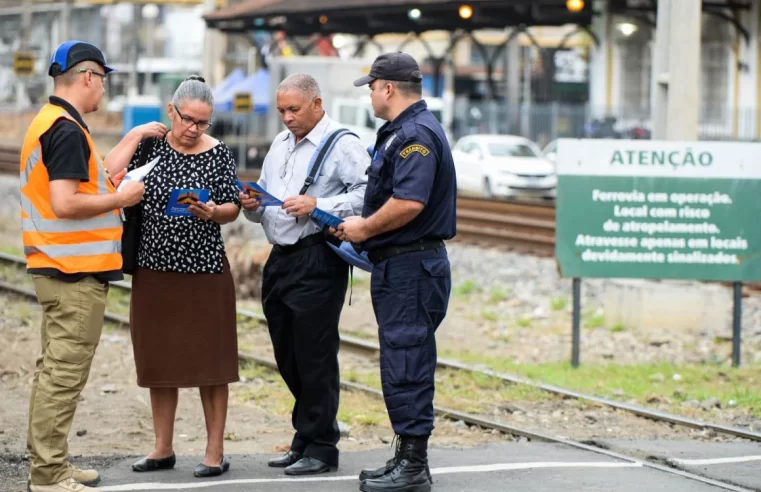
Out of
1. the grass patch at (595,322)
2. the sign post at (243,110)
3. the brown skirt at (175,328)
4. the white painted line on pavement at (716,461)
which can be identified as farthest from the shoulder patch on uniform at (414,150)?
the sign post at (243,110)

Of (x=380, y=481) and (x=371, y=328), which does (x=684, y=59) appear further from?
(x=380, y=481)

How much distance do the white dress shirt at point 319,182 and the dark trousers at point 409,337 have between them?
1.70 ft

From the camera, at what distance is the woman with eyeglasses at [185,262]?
20.7 ft

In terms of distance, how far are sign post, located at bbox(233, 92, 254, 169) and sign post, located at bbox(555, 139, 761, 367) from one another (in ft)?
76.9

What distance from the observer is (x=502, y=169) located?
29.2m

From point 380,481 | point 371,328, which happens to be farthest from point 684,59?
point 380,481

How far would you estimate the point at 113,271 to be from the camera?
6.05 m

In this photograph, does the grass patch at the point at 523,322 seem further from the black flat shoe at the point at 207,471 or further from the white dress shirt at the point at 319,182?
the black flat shoe at the point at 207,471

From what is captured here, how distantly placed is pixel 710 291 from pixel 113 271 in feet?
26.5

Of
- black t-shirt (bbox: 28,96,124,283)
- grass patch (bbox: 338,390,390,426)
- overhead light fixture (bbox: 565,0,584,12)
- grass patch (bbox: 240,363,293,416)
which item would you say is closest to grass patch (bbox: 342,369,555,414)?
grass patch (bbox: 338,390,390,426)

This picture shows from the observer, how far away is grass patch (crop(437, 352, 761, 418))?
31.1 feet

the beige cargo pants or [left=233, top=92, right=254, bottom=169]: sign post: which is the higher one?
[left=233, top=92, right=254, bottom=169]: sign post

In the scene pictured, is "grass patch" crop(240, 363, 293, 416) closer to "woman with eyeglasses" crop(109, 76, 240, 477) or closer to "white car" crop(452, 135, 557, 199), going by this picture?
"woman with eyeglasses" crop(109, 76, 240, 477)

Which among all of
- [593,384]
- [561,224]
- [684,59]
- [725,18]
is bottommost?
[593,384]
